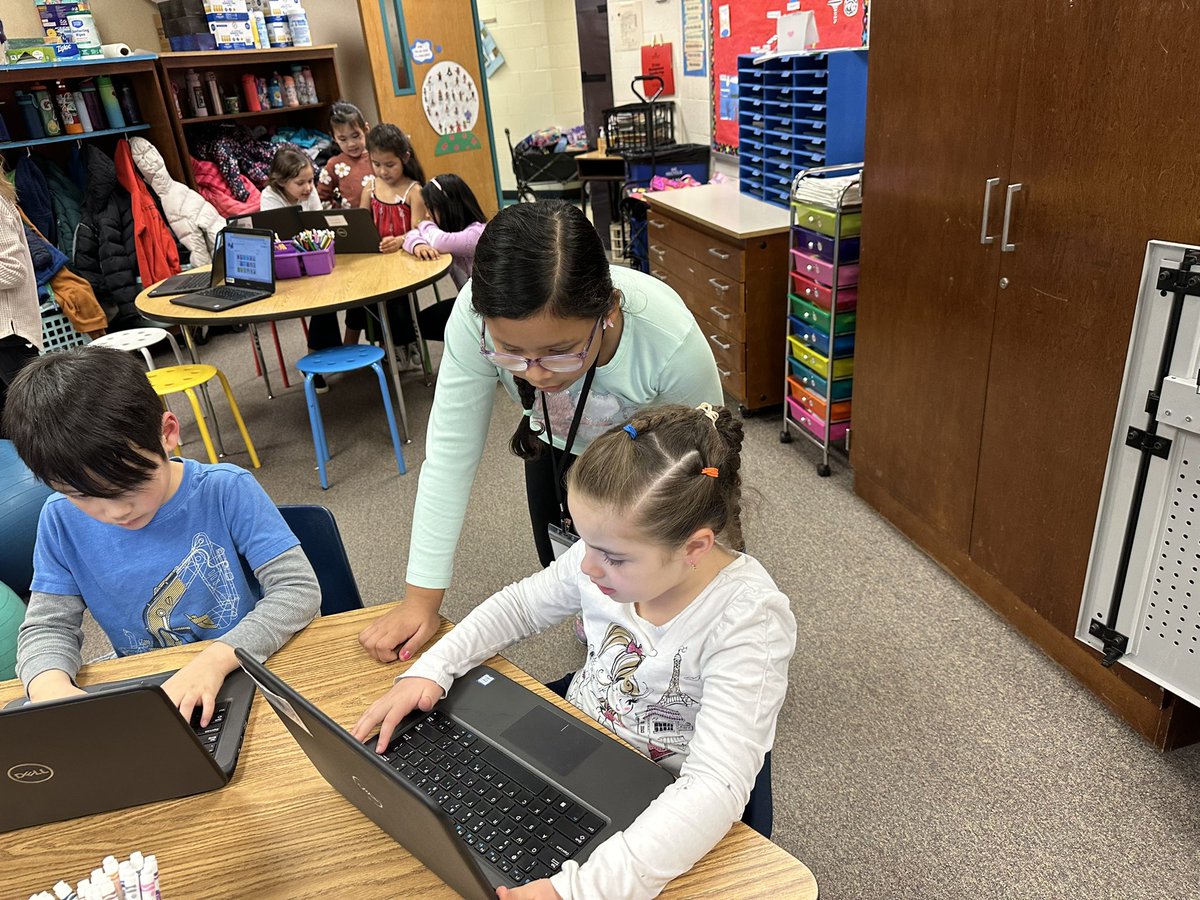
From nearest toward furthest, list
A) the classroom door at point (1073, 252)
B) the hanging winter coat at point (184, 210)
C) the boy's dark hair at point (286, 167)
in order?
1. the classroom door at point (1073, 252)
2. the boy's dark hair at point (286, 167)
3. the hanging winter coat at point (184, 210)

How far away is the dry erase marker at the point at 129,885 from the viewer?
709mm

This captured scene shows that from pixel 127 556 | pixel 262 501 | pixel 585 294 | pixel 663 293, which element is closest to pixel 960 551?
pixel 663 293

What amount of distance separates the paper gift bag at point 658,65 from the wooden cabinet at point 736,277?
164 cm

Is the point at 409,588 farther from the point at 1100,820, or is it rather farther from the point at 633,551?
the point at 1100,820

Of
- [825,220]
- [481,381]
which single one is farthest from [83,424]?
[825,220]

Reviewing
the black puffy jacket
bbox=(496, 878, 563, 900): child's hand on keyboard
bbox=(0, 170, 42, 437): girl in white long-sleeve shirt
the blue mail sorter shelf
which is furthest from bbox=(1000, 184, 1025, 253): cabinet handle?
the black puffy jacket

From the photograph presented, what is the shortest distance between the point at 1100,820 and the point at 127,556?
74.3 inches

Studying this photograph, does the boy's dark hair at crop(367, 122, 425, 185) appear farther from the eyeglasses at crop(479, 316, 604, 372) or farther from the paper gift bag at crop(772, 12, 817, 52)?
the eyeglasses at crop(479, 316, 604, 372)

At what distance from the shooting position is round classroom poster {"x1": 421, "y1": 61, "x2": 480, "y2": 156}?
20.1ft

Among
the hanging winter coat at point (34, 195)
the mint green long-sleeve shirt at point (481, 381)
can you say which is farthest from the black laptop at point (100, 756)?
the hanging winter coat at point (34, 195)

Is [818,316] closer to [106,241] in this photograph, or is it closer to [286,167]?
[286,167]

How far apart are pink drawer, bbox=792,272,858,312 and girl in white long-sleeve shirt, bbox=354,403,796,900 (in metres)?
1.97

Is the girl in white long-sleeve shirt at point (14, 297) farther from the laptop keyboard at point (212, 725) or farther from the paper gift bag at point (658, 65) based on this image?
the paper gift bag at point (658, 65)

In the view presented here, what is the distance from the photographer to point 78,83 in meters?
4.70
